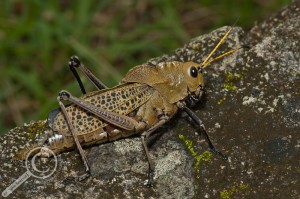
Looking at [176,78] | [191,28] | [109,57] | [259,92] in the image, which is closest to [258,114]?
[259,92]

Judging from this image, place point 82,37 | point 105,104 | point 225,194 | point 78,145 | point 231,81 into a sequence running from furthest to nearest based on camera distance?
point 82,37, point 231,81, point 105,104, point 78,145, point 225,194

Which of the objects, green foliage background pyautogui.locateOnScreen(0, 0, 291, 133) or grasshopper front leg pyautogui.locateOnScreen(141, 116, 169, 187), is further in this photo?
green foliage background pyautogui.locateOnScreen(0, 0, 291, 133)

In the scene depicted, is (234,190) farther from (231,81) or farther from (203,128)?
(231,81)

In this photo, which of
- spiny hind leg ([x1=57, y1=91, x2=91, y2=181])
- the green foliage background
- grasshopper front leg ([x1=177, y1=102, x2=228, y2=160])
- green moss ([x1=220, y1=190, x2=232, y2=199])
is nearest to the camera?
green moss ([x1=220, y1=190, x2=232, y2=199])

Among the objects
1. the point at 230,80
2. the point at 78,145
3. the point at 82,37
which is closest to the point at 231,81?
the point at 230,80

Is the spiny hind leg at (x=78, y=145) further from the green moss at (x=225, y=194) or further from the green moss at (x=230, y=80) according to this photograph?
the green moss at (x=230, y=80)

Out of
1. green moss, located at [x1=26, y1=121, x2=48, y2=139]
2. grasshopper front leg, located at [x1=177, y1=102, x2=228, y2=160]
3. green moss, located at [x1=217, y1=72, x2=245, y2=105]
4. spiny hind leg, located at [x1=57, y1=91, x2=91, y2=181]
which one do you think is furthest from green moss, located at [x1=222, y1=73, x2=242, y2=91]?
green moss, located at [x1=26, y1=121, x2=48, y2=139]

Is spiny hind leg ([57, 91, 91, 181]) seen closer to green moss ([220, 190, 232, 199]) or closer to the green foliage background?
green moss ([220, 190, 232, 199])
